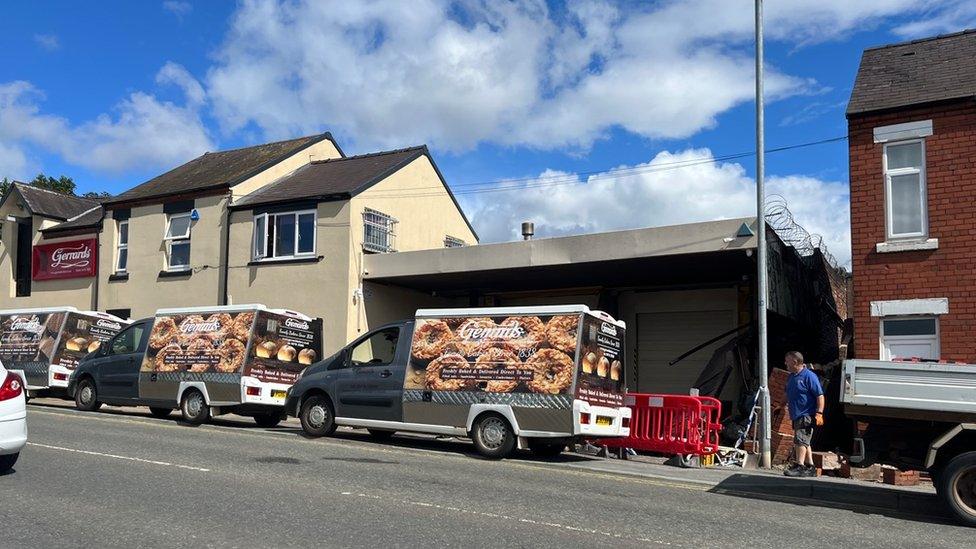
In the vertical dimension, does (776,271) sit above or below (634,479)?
above

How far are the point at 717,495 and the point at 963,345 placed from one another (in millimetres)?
5798

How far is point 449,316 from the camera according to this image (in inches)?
501

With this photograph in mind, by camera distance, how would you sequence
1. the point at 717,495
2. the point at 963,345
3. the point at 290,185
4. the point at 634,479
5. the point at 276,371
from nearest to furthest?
the point at 717,495
the point at 634,479
the point at 963,345
the point at 276,371
the point at 290,185

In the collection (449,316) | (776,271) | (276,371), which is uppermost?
(776,271)

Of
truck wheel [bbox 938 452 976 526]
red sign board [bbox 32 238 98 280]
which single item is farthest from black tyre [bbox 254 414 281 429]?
red sign board [bbox 32 238 98 280]

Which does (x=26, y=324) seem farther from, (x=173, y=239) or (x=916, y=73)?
(x=916, y=73)

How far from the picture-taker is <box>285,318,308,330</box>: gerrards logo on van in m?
15.8

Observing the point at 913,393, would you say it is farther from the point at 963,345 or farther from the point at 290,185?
the point at 290,185

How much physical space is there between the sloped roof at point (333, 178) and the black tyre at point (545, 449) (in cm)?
952

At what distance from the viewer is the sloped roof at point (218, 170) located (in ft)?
75.8

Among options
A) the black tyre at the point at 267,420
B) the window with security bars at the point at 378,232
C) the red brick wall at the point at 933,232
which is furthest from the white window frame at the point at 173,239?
the red brick wall at the point at 933,232

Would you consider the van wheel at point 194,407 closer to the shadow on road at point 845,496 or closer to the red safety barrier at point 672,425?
the red safety barrier at point 672,425

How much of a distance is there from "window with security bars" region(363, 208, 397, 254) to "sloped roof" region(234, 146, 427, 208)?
82cm

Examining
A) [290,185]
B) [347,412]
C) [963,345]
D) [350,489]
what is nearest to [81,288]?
[290,185]
